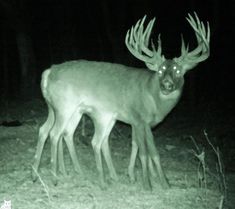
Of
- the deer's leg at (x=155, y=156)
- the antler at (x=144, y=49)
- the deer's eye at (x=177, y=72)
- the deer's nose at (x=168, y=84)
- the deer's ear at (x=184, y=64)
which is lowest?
the deer's leg at (x=155, y=156)

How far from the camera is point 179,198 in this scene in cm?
742

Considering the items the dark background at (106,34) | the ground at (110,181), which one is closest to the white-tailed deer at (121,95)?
A: the ground at (110,181)

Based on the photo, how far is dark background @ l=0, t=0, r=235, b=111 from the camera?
18422mm

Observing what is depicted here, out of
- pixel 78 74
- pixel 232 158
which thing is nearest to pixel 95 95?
pixel 78 74

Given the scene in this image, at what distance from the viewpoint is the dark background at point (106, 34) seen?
1842cm

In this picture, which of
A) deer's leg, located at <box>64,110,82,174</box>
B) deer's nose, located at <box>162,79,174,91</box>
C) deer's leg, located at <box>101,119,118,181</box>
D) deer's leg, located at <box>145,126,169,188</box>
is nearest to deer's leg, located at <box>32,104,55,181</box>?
deer's leg, located at <box>64,110,82,174</box>

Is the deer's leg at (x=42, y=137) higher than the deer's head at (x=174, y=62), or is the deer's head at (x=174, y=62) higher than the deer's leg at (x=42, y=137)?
the deer's head at (x=174, y=62)

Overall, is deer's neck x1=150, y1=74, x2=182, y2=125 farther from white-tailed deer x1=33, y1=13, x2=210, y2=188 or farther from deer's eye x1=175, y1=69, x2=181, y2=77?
deer's eye x1=175, y1=69, x2=181, y2=77

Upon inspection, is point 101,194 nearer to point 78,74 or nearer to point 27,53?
point 78,74

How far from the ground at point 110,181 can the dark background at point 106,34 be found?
20.7 ft

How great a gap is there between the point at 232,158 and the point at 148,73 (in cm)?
266

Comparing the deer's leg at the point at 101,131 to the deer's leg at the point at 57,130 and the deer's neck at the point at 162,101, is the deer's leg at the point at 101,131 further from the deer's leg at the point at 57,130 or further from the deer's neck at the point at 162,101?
the deer's neck at the point at 162,101

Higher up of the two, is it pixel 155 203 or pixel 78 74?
Answer: pixel 78 74

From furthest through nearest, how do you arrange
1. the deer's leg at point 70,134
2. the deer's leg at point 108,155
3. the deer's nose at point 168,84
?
the deer's leg at point 70,134, the deer's leg at point 108,155, the deer's nose at point 168,84
